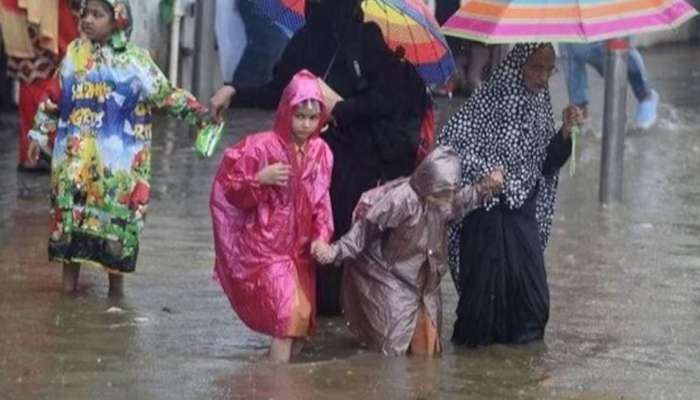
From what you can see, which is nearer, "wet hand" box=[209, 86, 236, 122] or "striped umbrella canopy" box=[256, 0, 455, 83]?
"wet hand" box=[209, 86, 236, 122]

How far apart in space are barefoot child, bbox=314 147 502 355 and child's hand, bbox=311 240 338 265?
171 mm

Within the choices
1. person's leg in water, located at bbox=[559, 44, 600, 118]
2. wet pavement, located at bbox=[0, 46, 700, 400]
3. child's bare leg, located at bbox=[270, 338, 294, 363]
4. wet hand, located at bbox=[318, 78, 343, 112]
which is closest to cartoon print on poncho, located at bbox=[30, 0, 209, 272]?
wet pavement, located at bbox=[0, 46, 700, 400]

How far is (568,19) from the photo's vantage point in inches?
326

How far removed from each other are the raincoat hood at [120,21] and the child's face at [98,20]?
0.06ft

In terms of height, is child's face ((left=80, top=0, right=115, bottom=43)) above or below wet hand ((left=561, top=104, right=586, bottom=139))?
above

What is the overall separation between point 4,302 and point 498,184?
2213 millimetres

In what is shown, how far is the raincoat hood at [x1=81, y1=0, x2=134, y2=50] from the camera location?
8.98 m

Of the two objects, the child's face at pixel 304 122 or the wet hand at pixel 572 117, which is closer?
the child's face at pixel 304 122

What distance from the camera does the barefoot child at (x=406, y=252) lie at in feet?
27.0

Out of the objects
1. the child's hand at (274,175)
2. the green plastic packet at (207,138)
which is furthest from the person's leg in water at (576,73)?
the child's hand at (274,175)

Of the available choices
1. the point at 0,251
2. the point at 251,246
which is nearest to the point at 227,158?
the point at 251,246

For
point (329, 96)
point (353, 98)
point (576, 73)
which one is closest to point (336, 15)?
point (353, 98)

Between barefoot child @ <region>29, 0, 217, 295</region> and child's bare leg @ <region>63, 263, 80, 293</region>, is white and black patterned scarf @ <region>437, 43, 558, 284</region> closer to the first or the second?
barefoot child @ <region>29, 0, 217, 295</region>

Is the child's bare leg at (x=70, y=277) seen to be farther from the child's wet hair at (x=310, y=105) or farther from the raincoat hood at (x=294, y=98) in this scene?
the child's wet hair at (x=310, y=105)
